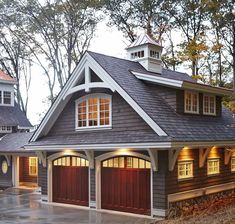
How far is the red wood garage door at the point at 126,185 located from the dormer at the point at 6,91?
695 inches

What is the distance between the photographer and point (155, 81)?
17.1m

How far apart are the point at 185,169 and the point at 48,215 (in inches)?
230

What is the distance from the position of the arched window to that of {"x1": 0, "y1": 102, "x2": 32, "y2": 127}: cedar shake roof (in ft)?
44.8

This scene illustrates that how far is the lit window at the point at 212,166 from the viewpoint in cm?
1808

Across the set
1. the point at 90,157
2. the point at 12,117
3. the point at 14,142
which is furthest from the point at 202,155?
the point at 12,117

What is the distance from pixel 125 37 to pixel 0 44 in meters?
14.2

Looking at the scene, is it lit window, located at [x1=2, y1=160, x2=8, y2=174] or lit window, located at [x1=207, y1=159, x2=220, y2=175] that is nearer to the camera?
lit window, located at [x1=207, y1=159, x2=220, y2=175]

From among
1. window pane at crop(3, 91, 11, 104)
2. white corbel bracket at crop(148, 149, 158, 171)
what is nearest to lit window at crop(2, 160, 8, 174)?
window pane at crop(3, 91, 11, 104)

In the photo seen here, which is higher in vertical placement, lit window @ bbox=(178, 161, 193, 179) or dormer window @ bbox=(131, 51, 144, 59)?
dormer window @ bbox=(131, 51, 144, 59)

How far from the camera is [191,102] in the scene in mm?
18000

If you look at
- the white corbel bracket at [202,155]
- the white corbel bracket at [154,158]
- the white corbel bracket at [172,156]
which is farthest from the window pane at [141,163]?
the white corbel bracket at [202,155]

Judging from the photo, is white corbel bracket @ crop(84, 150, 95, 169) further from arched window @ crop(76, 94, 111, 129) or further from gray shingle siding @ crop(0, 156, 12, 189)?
gray shingle siding @ crop(0, 156, 12, 189)

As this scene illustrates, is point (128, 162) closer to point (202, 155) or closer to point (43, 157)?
point (202, 155)

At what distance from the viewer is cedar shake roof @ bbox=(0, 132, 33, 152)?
26578 millimetres
